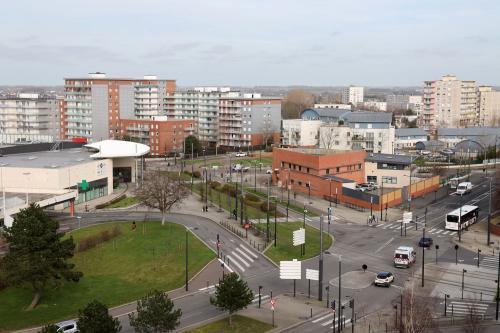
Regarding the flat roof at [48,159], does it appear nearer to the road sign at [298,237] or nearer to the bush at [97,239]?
the bush at [97,239]

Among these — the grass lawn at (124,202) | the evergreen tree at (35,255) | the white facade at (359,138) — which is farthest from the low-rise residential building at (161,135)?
the evergreen tree at (35,255)

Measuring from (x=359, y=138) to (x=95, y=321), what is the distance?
9159cm

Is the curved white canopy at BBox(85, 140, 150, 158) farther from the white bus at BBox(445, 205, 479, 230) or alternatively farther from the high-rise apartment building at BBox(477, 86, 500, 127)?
the high-rise apartment building at BBox(477, 86, 500, 127)

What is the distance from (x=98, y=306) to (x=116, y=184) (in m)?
54.7

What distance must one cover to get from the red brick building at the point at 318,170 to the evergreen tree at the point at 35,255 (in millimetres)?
40857

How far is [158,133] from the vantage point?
394 ft

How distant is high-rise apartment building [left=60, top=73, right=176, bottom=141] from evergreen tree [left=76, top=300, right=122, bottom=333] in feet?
336

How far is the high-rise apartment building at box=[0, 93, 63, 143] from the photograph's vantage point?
465 feet

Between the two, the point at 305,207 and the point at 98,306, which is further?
the point at 305,207

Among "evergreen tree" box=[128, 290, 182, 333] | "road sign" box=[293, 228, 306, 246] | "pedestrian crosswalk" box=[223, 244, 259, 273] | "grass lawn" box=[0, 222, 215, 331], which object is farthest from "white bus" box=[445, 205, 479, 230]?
"evergreen tree" box=[128, 290, 182, 333]

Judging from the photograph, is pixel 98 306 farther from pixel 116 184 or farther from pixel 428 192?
pixel 428 192

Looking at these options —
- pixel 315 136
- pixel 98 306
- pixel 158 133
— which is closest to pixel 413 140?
pixel 315 136

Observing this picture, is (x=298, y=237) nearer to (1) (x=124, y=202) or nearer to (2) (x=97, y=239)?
(2) (x=97, y=239)

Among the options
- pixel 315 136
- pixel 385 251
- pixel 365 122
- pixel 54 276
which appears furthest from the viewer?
pixel 315 136
